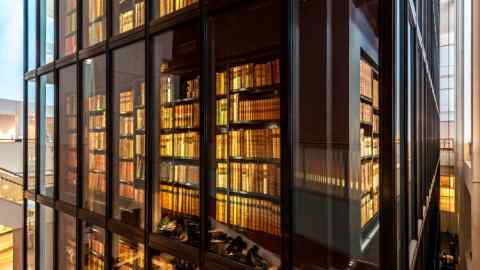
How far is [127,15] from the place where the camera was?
2.53 meters

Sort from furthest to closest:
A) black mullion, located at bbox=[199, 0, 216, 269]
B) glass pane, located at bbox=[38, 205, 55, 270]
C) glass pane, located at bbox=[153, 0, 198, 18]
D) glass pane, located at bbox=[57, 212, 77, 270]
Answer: glass pane, located at bbox=[38, 205, 55, 270] < glass pane, located at bbox=[57, 212, 77, 270] < glass pane, located at bbox=[153, 0, 198, 18] < black mullion, located at bbox=[199, 0, 216, 269]

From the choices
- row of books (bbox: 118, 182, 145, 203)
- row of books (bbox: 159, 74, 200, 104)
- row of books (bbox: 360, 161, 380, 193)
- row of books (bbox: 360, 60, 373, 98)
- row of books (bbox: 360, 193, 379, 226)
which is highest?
row of books (bbox: 159, 74, 200, 104)

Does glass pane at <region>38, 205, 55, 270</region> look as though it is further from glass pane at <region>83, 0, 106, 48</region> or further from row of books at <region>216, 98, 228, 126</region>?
row of books at <region>216, 98, 228, 126</region>

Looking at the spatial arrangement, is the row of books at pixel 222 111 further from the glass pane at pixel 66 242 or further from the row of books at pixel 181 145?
the glass pane at pixel 66 242

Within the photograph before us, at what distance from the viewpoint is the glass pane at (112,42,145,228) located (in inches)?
94.3

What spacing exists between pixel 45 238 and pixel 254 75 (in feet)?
10.9

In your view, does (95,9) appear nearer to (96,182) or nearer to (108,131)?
(108,131)

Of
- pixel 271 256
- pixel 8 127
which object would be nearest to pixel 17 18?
pixel 8 127

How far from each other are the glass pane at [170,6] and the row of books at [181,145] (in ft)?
2.63

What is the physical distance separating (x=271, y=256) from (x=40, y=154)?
11.1 ft

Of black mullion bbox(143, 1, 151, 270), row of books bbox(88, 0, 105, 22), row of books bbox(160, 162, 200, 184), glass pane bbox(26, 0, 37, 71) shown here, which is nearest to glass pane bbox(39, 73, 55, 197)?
glass pane bbox(26, 0, 37, 71)

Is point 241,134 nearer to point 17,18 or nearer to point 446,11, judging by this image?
point 17,18

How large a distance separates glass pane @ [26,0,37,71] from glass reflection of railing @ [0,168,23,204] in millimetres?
2521

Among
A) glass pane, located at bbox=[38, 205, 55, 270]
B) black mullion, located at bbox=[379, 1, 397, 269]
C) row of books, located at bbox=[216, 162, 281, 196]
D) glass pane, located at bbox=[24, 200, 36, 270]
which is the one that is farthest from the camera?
glass pane, located at bbox=[24, 200, 36, 270]
